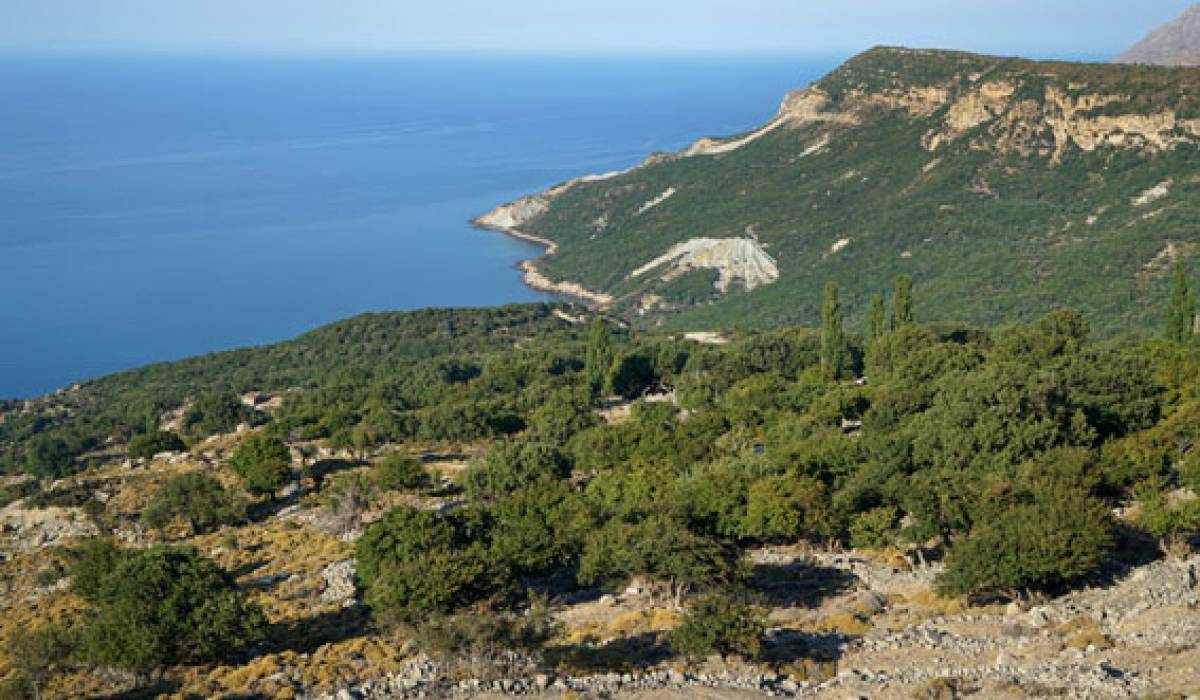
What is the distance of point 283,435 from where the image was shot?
5597 cm

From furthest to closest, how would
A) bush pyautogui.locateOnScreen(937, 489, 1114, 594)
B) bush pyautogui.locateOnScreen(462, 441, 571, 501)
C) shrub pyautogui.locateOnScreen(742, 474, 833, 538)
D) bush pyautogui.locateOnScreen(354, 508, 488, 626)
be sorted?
bush pyautogui.locateOnScreen(462, 441, 571, 501), shrub pyautogui.locateOnScreen(742, 474, 833, 538), bush pyautogui.locateOnScreen(354, 508, 488, 626), bush pyautogui.locateOnScreen(937, 489, 1114, 594)

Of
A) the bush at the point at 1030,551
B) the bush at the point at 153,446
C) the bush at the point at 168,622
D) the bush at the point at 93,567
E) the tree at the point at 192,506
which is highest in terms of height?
the bush at the point at 1030,551

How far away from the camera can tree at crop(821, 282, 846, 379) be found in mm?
63125

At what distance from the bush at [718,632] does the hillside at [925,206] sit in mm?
70098

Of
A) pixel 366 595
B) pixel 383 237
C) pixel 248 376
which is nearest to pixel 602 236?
pixel 383 237

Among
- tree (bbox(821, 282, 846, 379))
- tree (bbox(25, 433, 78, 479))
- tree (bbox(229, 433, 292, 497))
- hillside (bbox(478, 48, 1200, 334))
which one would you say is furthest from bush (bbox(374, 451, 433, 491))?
hillside (bbox(478, 48, 1200, 334))

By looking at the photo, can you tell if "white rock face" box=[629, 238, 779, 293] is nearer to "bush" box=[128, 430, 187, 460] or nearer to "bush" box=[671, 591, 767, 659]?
"bush" box=[128, 430, 187, 460]

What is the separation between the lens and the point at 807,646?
25.3 m

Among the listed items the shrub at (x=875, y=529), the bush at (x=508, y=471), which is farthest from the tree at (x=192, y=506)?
the shrub at (x=875, y=529)

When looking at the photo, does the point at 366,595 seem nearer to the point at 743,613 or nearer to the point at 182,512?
the point at 743,613

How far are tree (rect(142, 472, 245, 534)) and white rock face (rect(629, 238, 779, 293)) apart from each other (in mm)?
96616

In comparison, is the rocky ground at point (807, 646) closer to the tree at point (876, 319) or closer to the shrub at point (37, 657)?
the shrub at point (37, 657)

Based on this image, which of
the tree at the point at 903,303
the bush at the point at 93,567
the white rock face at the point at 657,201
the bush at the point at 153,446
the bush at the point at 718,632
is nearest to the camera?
the bush at the point at 718,632

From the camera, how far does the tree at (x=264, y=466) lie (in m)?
44.5
